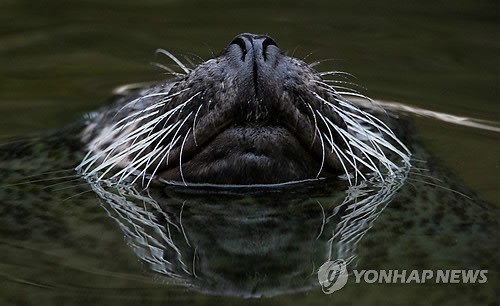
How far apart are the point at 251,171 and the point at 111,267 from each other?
936mm

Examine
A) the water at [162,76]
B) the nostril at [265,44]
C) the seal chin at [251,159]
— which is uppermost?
the nostril at [265,44]

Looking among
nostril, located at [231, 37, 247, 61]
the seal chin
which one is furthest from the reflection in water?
nostril, located at [231, 37, 247, 61]

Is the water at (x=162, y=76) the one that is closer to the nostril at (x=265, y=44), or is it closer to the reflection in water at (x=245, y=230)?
the reflection in water at (x=245, y=230)

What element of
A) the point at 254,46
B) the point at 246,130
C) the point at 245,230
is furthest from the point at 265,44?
the point at 245,230

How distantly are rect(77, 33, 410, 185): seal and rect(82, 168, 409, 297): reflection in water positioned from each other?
98 millimetres

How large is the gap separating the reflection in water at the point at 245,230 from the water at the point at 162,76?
11cm

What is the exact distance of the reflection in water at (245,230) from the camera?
439 cm

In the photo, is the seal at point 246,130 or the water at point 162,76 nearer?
the water at point 162,76

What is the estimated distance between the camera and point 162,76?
8055 mm

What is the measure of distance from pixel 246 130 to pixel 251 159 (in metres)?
0.15

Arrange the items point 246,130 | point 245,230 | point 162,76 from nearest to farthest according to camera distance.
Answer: point 245,230, point 246,130, point 162,76

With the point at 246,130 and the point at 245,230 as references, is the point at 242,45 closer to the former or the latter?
the point at 246,130

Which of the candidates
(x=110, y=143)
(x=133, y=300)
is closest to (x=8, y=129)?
(x=110, y=143)

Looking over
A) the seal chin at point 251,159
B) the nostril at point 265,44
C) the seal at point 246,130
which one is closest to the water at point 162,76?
the seal at point 246,130
